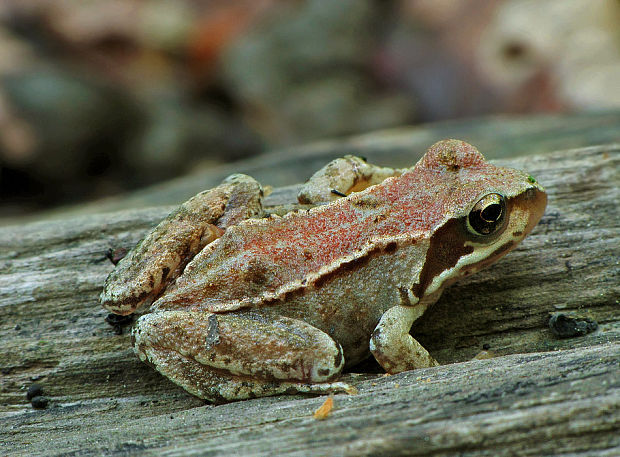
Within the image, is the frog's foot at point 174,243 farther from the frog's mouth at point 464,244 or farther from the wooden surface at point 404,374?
the frog's mouth at point 464,244

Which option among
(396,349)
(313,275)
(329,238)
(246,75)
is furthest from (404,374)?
(246,75)

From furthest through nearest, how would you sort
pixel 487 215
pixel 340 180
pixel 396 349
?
1. pixel 340 180
2. pixel 487 215
3. pixel 396 349

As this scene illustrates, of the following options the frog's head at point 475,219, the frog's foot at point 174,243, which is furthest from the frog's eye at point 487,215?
the frog's foot at point 174,243

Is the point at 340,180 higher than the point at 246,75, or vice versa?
the point at 246,75

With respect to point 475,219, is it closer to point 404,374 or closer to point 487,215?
point 487,215

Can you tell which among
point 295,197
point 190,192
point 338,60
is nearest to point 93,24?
point 338,60

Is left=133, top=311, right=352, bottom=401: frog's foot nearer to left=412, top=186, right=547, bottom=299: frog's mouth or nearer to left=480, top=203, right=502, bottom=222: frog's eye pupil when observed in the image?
left=412, top=186, right=547, bottom=299: frog's mouth

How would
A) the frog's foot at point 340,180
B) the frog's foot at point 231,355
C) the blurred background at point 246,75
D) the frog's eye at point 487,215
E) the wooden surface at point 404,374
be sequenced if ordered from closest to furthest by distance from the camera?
the wooden surface at point 404,374 → the frog's foot at point 231,355 → the frog's eye at point 487,215 → the frog's foot at point 340,180 → the blurred background at point 246,75
